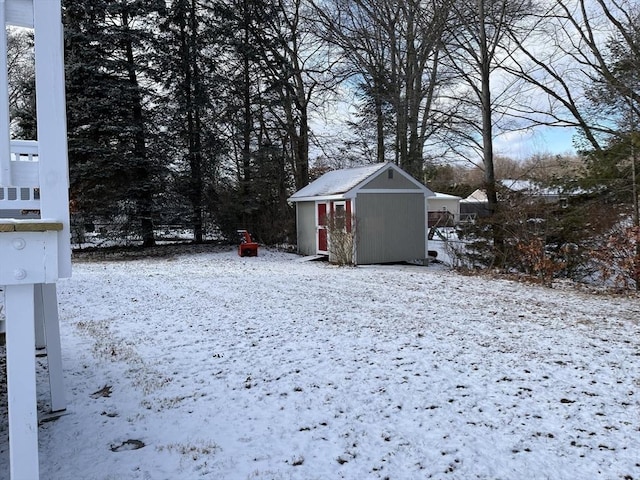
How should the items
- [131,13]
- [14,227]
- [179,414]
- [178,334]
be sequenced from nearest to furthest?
[14,227]
[179,414]
[178,334]
[131,13]

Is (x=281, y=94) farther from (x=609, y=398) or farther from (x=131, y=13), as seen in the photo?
(x=609, y=398)

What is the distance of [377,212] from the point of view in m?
13.7

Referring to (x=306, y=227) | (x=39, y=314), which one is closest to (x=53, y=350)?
(x=39, y=314)

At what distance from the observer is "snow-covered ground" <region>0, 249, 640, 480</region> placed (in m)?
2.87

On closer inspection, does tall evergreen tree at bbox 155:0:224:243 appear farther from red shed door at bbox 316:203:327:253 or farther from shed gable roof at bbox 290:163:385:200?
red shed door at bbox 316:203:327:253

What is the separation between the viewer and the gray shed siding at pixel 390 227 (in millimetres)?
13473

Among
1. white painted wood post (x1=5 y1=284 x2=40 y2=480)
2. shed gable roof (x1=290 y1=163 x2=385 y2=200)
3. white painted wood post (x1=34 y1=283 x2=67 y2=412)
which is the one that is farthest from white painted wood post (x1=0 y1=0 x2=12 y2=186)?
shed gable roof (x1=290 y1=163 x2=385 y2=200)

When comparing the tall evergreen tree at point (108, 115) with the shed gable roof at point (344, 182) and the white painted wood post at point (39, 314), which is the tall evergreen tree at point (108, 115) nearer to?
the shed gable roof at point (344, 182)

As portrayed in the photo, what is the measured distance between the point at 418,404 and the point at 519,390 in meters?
0.88

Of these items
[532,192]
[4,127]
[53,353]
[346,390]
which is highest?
[532,192]

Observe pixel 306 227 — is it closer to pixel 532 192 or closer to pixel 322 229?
pixel 322 229

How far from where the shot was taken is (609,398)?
3.68 meters

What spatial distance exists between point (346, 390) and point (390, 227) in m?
10.3

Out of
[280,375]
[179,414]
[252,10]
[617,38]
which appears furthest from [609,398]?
[252,10]
